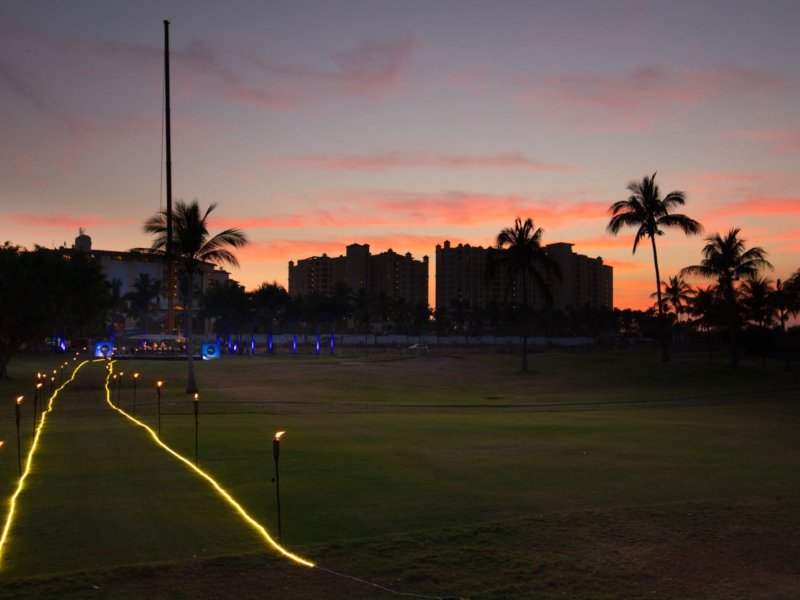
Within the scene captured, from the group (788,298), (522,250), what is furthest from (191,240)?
(788,298)

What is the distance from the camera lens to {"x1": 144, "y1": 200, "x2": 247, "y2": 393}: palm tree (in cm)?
4175

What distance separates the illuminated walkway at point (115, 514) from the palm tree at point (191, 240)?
1005 inches

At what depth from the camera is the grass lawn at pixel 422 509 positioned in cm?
805

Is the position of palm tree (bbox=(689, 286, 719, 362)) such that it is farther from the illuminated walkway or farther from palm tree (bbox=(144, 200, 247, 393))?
the illuminated walkway

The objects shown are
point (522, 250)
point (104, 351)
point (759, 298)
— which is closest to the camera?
point (522, 250)

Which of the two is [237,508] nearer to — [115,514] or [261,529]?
[261,529]

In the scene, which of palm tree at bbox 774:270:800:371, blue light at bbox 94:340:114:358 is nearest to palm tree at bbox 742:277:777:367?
palm tree at bbox 774:270:800:371

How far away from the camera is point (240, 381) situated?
54688 millimetres

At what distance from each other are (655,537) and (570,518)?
127 centimetres

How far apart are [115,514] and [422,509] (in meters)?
4.68

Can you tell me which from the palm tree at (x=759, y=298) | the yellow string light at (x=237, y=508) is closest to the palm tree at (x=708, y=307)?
the palm tree at (x=759, y=298)

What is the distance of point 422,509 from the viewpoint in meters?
11.1

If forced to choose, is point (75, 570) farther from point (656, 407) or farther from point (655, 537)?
point (656, 407)

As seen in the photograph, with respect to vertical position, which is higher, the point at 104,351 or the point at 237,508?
the point at 237,508
